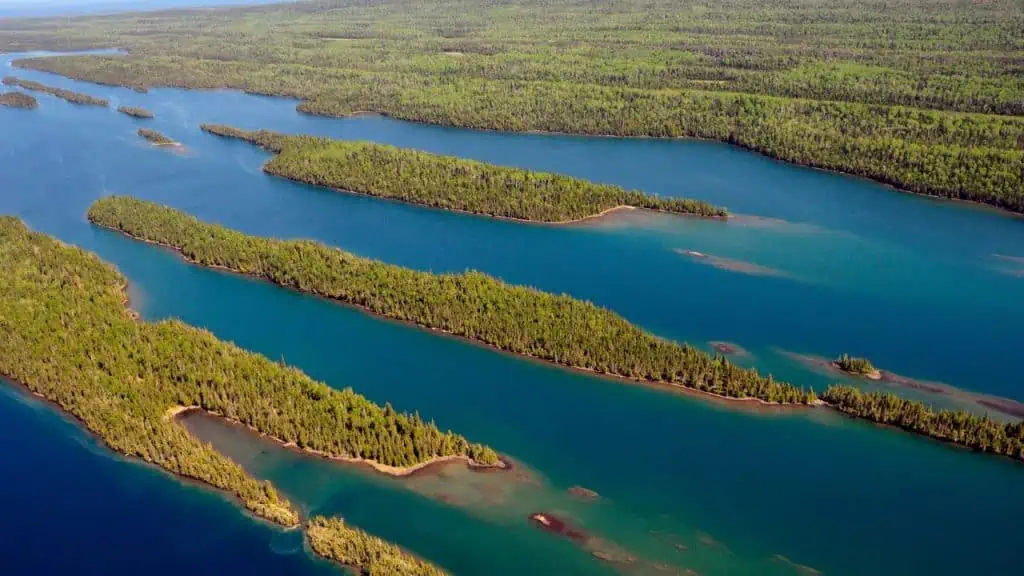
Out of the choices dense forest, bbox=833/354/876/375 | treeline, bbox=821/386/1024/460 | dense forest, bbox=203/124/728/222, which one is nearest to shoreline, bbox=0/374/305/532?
treeline, bbox=821/386/1024/460

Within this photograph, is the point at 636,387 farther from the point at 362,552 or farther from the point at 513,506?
the point at 362,552

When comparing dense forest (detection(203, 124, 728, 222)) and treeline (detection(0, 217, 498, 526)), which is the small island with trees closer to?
treeline (detection(0, 217, 498, 526))

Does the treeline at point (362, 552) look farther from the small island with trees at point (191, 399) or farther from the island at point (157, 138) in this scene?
the island at point (157, 138)

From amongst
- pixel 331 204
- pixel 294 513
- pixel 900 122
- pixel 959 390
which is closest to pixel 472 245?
pixel 331 204

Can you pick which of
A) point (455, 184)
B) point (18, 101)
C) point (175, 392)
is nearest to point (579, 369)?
point (175, 392)

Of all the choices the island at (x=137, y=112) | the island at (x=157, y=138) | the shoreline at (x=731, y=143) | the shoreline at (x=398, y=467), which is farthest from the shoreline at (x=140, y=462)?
the island at (x=137, y=112)
